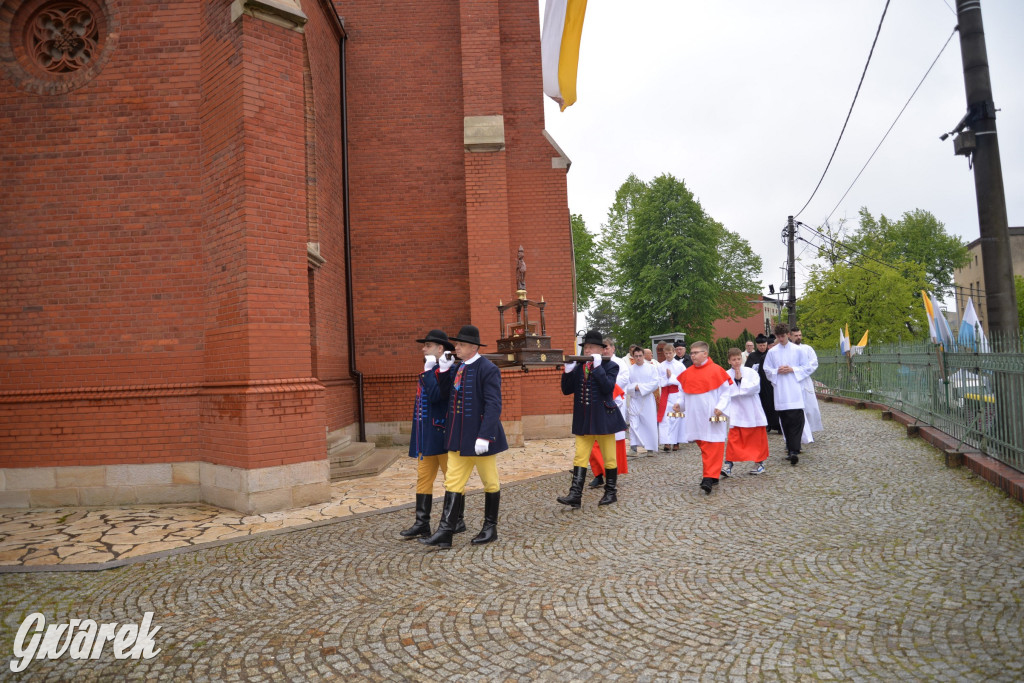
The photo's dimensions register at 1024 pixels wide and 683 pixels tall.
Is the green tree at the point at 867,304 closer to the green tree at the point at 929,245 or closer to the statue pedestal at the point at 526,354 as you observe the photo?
the green tree at the point at 929,245

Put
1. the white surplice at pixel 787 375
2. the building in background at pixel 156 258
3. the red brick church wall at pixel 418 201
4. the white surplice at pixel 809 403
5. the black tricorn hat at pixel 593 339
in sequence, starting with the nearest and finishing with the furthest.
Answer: the black tricorn hat at pixel 593 339 → the building in background at pixel 156 258 → the white surplice at pixel 787 375 → the white surplice at pixel 809 403 → the red brick church wall at pixel 418 201

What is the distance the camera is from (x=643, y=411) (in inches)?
434

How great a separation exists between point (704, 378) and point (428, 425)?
423cm

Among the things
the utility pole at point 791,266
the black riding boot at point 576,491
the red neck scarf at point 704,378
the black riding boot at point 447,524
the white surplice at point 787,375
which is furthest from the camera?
the utility pole at point 791,266

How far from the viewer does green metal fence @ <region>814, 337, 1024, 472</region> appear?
632cm

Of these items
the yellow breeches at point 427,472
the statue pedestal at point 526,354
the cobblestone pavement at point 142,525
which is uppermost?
the statue pedestal at point 526,354

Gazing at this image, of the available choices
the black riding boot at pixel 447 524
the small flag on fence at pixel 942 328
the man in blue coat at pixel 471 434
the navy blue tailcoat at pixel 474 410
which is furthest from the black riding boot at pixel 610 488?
the small flag on fence at pixel 942 328

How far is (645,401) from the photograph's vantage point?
36.3 feet

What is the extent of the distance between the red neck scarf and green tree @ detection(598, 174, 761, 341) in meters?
25.0

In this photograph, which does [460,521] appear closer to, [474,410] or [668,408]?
[474,410]

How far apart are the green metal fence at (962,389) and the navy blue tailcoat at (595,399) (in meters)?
3.95

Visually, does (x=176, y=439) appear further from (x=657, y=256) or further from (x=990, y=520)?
(x=657, y=256)

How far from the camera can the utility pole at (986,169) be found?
23.4 ft

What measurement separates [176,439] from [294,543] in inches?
116
